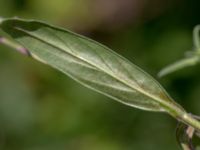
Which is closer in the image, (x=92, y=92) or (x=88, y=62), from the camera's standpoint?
(x=88, y=62)

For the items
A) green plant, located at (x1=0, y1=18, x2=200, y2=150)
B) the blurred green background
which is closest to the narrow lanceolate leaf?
green plant, located at (x1=0, y1=18, x2=200, y2=150)

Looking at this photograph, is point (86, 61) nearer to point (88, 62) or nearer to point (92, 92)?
point (88, 62)

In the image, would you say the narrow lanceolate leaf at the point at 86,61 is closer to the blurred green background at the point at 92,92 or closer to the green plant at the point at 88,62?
the green plant at the point at 88,62

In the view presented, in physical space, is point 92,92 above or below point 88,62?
below

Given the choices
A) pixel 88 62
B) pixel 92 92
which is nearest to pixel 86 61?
pixel 88 62

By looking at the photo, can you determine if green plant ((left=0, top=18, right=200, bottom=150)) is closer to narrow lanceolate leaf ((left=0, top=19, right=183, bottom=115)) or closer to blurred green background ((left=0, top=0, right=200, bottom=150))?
→ narrow lanceolate leaf ((left=0, top=19, right=183, bottom=115))
